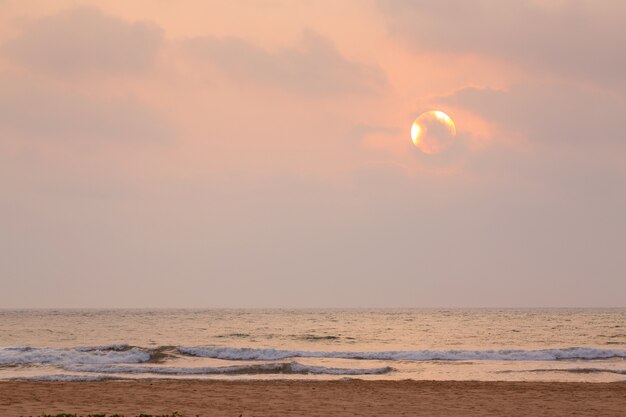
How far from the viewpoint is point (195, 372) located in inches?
1262

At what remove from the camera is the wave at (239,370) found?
32.0 m

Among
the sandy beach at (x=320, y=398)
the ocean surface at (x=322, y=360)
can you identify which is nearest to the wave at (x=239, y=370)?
the ocean surface at (x=322, y=360)

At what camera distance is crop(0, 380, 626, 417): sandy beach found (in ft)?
62.7

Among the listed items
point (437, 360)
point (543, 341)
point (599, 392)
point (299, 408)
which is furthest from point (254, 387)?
point (543, 341)

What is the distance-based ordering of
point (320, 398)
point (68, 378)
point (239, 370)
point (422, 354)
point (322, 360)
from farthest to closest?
point (422, 354) < point (322, 360) < point (239, 370) < point (68, 378) < point (320, 398)

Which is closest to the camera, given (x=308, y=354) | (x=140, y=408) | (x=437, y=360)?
(x=140, y=408)

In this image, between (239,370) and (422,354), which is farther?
(422,354)

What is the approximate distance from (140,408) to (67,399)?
3.05m

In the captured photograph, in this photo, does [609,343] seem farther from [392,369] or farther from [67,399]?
[67,399]

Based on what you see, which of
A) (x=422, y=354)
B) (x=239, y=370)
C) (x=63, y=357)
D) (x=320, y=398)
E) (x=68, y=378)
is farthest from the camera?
(x=422, y=354)

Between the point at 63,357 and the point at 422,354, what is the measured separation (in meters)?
19.6

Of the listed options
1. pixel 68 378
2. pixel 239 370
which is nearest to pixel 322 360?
pixel 239 370

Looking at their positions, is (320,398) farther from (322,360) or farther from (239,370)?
(322,360)

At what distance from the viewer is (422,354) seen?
133ft
